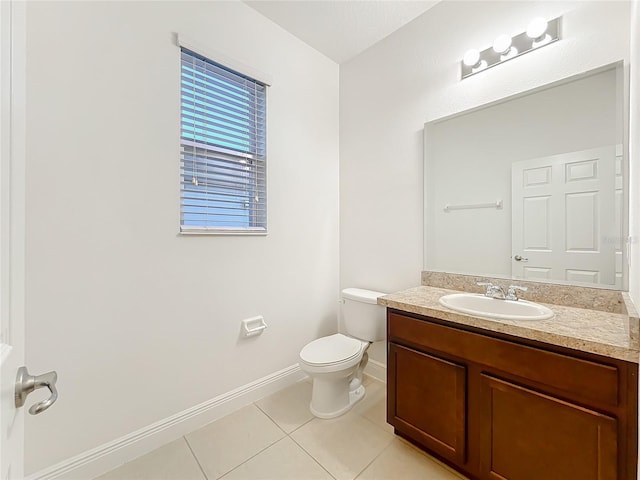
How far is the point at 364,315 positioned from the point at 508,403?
3.28ft

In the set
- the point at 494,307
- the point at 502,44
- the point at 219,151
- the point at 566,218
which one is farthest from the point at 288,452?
the point at 502,44

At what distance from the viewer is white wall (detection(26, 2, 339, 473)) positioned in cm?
120

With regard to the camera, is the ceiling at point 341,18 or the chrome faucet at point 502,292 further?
the ceiling at point 341,18

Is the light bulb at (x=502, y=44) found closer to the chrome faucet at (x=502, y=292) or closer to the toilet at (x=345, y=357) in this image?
the chrome faucet at (x=502, y=292)

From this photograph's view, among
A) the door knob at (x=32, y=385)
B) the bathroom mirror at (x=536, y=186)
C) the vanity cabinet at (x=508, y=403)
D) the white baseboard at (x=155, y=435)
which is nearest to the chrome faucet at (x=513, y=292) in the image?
the bathroom mirror at (x=536, y=186)

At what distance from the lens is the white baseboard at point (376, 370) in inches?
84.6

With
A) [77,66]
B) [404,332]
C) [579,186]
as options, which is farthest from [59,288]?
[579,186]

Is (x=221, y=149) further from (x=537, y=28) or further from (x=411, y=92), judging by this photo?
(x=537, y=28)

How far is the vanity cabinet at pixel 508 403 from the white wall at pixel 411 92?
688 millimetres

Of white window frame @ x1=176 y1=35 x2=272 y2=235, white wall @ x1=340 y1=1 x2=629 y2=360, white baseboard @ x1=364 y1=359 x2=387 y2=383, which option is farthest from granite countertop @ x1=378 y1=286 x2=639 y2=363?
white window frame @ x1=176 y1=35 x2=272 y2=235

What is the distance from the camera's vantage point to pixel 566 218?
4.59ft

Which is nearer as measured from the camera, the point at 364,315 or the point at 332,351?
the point at 332,351

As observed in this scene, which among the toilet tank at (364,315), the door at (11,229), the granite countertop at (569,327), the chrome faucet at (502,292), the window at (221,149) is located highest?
the window at (221,149)

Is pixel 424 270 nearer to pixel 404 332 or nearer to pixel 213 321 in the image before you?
pixel 404 332
